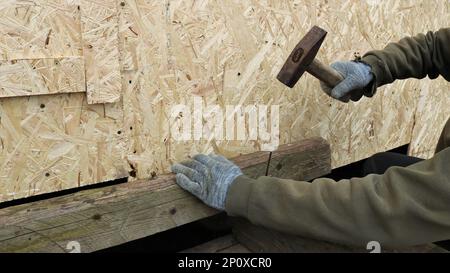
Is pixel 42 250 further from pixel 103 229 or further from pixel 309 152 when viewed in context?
pixel 309 152

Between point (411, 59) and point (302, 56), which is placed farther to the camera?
point (411, 59)

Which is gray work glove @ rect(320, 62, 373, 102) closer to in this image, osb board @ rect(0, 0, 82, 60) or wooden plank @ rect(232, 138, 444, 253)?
wooden plank @ rect(232, 138, 444, 253)

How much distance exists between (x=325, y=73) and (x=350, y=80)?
0.25 meters

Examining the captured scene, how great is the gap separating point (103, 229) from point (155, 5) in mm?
914

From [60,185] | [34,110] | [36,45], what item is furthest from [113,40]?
[60,185]

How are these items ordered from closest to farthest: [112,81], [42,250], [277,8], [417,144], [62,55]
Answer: [42,250]
[62,55]
[112,81]
[277,8]
[417,144]

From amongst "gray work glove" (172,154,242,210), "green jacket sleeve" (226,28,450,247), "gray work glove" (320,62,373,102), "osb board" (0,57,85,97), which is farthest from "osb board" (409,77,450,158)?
"osb board" (0,57,85,97)

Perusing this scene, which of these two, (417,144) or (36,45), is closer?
(36,45)

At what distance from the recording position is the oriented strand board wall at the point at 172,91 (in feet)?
5.19

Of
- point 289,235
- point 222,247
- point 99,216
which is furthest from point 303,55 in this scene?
point 99,216

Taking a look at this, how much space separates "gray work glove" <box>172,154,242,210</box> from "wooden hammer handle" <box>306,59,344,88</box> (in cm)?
60

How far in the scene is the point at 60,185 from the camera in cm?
167

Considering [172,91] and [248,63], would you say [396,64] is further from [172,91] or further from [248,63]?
[172,91]

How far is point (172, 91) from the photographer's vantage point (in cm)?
187
